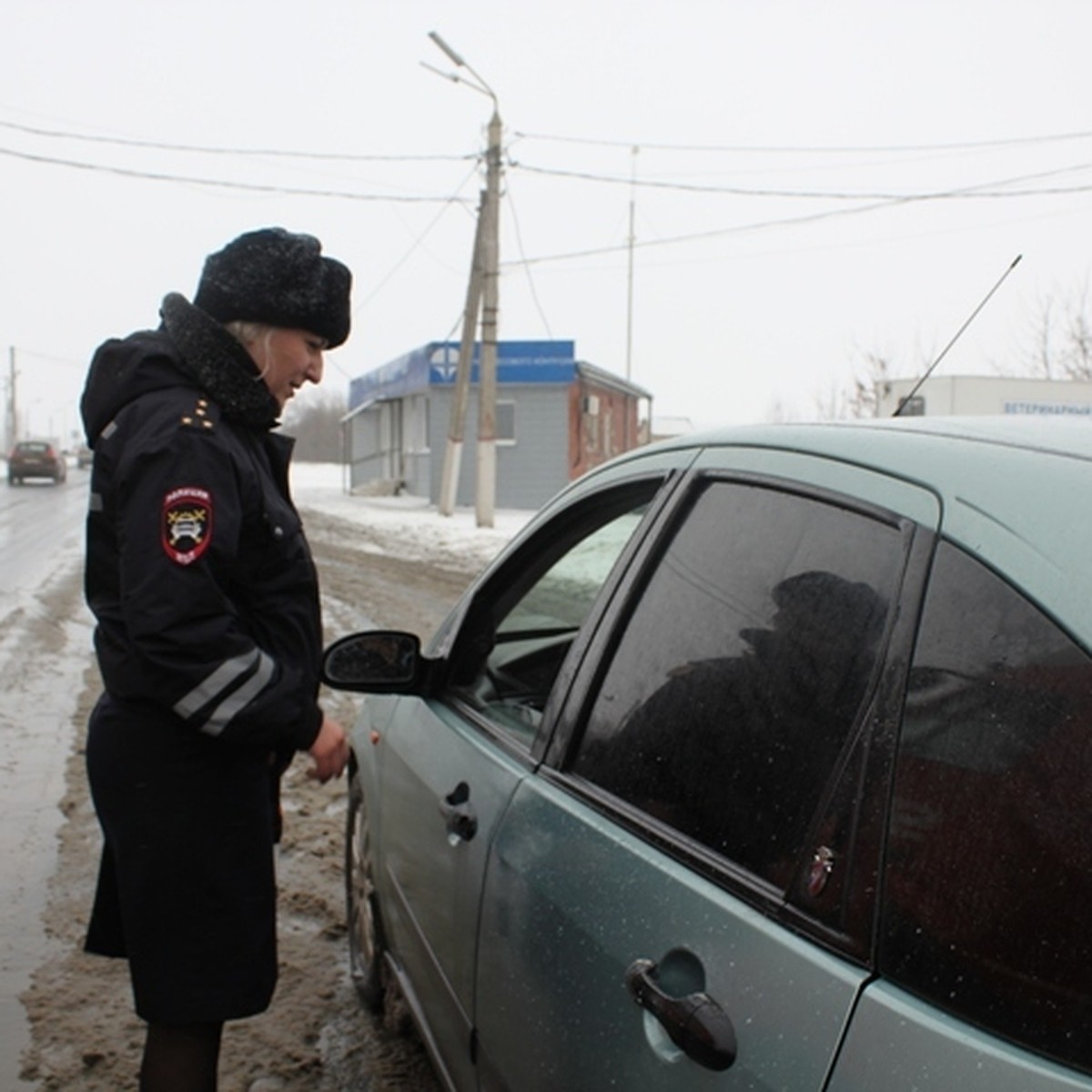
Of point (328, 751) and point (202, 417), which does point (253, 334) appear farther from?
point (328, 751)

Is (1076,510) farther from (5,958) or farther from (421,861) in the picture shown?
(5,958)

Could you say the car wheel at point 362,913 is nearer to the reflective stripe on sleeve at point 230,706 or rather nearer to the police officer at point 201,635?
the police officer at point 201,635

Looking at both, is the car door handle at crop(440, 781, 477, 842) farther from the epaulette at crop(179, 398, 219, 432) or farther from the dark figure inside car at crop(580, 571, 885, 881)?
the epaulette at crop(179, 398, 219, 432)

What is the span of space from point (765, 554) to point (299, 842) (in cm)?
360

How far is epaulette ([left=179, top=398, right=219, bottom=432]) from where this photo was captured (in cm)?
221

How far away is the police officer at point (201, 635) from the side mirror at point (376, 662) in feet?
0.84

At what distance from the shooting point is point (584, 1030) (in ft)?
5.62

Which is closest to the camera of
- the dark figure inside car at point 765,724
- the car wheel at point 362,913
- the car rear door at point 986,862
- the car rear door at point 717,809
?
the car rear door at point 986,862

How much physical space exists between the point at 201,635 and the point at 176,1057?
2.81 feet

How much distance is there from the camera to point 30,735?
6641mm

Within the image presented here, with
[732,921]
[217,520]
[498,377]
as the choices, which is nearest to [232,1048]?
[217,520]

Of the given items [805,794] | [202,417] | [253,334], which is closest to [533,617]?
[253,334]

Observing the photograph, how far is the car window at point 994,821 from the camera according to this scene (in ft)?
3.76

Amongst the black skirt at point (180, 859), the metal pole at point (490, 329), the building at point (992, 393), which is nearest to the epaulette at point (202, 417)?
the black skirt at point (180, 859)
